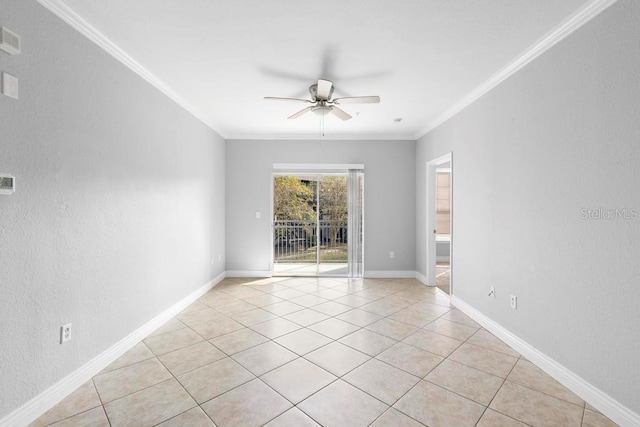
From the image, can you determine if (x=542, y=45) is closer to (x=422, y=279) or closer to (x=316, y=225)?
(x=422, y=279)

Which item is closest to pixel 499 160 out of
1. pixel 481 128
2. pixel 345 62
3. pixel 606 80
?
pixel 481 128

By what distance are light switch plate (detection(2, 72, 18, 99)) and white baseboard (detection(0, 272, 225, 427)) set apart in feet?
5.99

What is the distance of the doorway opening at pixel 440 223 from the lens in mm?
4859

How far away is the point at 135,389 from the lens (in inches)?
85.4

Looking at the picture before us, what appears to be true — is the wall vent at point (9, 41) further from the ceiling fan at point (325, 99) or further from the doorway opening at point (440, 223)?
the doorway opening at point (440, 223)

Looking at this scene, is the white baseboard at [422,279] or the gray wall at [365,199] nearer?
the white baseboard at [422,279]

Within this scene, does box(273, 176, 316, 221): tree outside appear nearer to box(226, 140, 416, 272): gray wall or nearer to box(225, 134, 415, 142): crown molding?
box(226, 140, 416, 272): gray wall

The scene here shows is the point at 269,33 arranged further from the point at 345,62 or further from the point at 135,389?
the point at 135,389

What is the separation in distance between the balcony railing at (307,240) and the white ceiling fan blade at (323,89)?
9.86ft

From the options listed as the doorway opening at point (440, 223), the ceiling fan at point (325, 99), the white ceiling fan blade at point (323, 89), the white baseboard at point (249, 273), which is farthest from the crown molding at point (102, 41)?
the doorway opening at point (440, 223)

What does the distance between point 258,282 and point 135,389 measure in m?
3.15

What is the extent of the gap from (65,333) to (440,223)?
764 cm

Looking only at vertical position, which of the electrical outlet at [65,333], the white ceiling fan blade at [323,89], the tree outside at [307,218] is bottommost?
the electrical outlet at [65,333]

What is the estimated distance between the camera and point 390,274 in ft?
18.6
